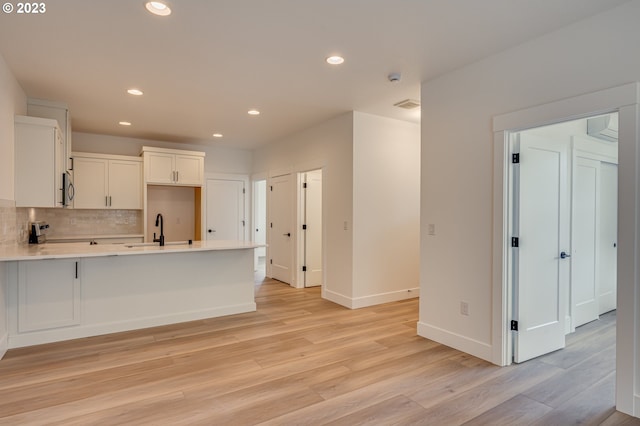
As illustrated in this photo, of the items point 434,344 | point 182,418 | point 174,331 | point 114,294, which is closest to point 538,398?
point 434,344

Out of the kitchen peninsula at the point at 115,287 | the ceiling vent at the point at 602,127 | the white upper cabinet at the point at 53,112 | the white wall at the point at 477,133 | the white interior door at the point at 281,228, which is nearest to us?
the white wall at the point at 477,133

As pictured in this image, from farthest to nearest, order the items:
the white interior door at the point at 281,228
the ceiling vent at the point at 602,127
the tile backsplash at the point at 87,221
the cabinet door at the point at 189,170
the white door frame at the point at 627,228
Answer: the cabinet door at the point at 189,170 < the white interior door at the point at 281,228 < the tile backsplash at the point at 87,221 < the ceiling vent at the point at 602,127 < the white door frame at the point at 627,228

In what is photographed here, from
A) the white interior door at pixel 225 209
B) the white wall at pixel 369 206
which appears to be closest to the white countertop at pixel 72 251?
the white wall at pixel 369 206

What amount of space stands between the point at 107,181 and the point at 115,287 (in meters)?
2.94

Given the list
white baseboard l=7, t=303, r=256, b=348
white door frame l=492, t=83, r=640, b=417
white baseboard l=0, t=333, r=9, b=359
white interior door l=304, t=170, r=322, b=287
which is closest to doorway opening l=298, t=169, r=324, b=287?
white interior door l=304, t=170, r=322, b=287

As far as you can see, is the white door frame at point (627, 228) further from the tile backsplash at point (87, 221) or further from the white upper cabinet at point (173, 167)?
the tile backsplash at point (87, 221)

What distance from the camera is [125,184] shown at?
20.2 ft

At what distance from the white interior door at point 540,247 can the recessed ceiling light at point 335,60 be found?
68.7 inches

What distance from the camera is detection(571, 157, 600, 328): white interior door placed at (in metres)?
3.88

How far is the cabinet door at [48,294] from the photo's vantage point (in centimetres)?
340

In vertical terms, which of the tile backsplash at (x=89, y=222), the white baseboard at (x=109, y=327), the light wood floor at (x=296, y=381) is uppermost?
the tile backsplash at (x=89, y=222)

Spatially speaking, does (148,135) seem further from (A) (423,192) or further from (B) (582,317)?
(B) (582,317)

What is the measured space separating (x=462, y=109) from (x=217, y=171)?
17.6 ft

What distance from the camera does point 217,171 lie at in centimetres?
735
